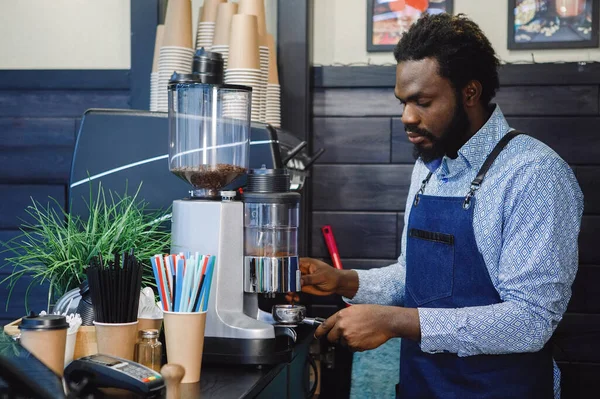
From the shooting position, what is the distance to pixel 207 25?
3336 mm

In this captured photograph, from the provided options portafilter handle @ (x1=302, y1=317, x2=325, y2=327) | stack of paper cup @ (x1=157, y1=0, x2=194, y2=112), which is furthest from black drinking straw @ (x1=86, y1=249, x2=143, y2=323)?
stack of paper cup @ (x1=157, y1=0, x2=194, y2=112)

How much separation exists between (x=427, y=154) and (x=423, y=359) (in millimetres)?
531

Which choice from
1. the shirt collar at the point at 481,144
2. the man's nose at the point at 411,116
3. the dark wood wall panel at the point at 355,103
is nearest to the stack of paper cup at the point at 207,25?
the dark wood wall panel at the point at 355,103

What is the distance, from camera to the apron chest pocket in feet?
6.70

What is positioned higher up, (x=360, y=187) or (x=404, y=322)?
(x=360, y=187)

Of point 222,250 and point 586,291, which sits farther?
point 586,291

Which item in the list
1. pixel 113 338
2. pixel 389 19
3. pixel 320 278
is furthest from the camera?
pixel 389 19

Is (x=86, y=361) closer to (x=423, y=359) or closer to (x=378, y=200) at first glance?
(x=423, y=359)

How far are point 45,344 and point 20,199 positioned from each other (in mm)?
2356

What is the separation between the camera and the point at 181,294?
1.42 metres

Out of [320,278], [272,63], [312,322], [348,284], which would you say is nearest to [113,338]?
[312,322]

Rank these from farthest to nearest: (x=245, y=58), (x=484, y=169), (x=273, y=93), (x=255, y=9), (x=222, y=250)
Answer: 1. (x=273, y=93)
2. (x=255, y=9)
3. (x=245, y=58)
4. (x=484, y=169)
5. (x=222, y=250)

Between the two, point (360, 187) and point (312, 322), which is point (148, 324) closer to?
point (312, 322)

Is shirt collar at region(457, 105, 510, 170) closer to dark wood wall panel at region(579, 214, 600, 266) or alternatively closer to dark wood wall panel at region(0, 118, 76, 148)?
dark wood wall panel at region(579, 214, 600, 266)
